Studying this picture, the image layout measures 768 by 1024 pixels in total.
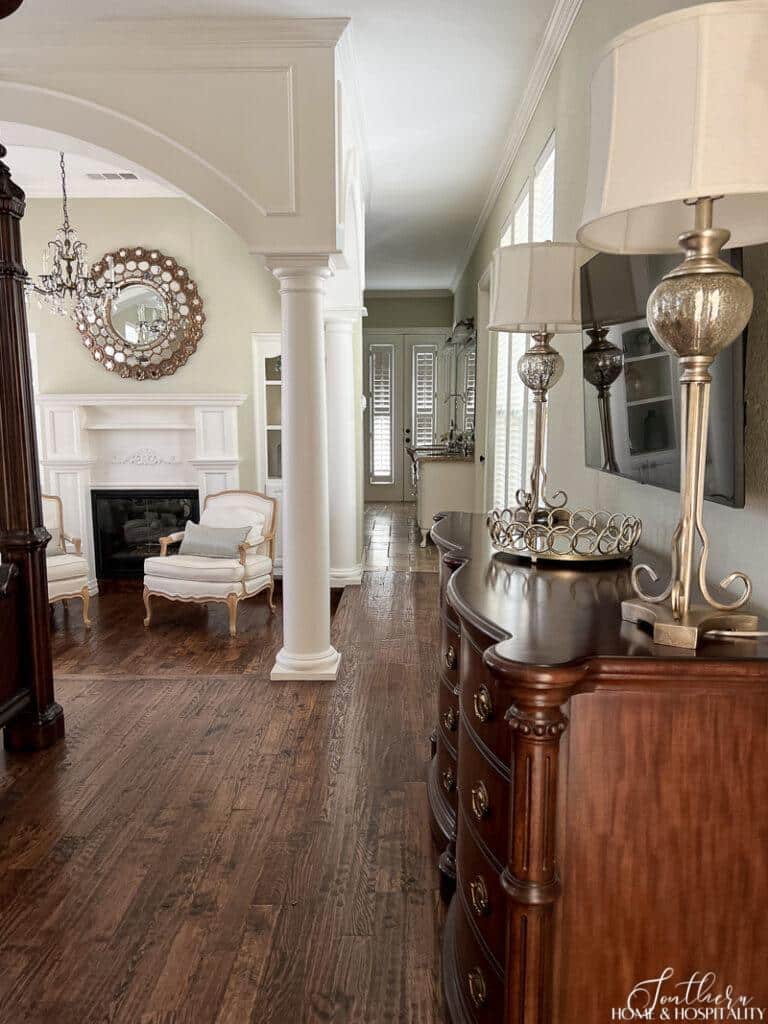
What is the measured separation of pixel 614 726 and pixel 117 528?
6236mm

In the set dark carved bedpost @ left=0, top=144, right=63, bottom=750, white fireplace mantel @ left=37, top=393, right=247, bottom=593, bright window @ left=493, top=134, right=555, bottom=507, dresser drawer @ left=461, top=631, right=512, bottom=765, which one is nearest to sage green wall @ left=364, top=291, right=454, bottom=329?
white fireplace mantel @ left=37, top=393, right=247, bottom=593

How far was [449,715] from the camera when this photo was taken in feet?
7.04

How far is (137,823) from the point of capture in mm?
2582

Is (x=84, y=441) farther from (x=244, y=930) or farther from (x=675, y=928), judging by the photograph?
(x=675, y=928)

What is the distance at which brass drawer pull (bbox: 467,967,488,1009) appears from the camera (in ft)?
4.72

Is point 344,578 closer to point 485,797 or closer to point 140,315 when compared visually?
point 140,315

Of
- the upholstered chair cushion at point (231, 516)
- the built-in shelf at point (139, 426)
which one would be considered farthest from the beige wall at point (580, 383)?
the built-in shelf at point (139, 426)

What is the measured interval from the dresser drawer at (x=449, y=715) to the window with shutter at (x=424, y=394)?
31.3 feet

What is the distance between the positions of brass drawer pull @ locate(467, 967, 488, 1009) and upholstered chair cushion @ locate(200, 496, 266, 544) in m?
4.46

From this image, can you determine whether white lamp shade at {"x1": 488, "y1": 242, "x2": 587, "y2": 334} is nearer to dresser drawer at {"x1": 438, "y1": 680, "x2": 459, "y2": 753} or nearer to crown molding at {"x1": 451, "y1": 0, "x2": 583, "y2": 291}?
dresser drawer at {"x1": 438, "y1": 680, "x2": 459, "y2": 753}

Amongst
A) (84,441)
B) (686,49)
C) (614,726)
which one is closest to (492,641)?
(614,726)

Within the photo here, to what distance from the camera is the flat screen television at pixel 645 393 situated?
4.64 ft

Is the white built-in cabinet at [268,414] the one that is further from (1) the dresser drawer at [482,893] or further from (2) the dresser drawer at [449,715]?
(1) the dresser drawer at [482,893]

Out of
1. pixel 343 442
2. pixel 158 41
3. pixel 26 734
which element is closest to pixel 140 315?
pixel 343 442
